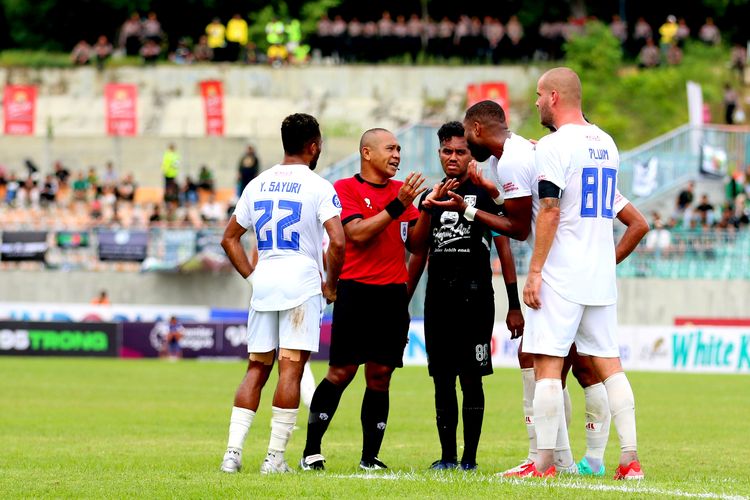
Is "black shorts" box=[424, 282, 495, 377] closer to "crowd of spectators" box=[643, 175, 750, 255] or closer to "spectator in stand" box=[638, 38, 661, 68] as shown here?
"crowd of spectators" box=[643, 175, 750, 255]

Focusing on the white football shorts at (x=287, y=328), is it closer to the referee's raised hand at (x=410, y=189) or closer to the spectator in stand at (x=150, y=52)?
the referee's raised hand at (x=410, y=189)

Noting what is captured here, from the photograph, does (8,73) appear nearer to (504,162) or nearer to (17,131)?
(17,131)

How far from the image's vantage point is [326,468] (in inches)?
429

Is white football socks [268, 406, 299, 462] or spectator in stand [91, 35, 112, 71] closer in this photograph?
white football socks [268, 406, 299, 462]

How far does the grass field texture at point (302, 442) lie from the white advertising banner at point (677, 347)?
7.88ft

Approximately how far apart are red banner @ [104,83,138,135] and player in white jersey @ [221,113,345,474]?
39345 mm

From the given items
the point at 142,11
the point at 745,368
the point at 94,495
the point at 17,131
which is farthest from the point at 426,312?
the point at 142,11

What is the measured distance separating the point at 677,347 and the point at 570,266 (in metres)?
22.6

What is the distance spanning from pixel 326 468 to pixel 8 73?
46.4 meters

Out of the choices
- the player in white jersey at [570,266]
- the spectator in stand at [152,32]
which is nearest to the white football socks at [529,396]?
the player in white jersey at [570,266]

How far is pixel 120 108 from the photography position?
162 ft

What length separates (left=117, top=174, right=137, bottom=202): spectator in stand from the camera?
44.7 m

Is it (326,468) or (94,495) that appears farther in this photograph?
(326,468)

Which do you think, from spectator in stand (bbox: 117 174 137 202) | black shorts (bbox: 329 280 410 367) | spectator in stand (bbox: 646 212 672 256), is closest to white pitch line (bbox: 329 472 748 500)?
black shorts (bbox: 329 280 410 367)
